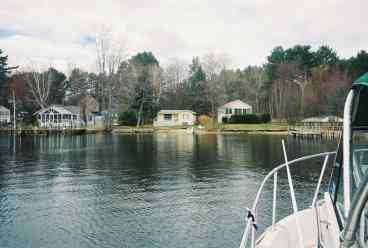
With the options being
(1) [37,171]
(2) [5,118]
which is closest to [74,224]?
(1) [37,171]

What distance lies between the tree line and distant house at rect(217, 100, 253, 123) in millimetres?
1786

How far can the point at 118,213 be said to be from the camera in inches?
577

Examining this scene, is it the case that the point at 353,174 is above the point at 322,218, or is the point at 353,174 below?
above

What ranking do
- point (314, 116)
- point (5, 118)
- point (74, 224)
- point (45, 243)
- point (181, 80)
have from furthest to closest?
point (181, 80)
point (5, 118)
point (314, 116)
point (74, 224)
point (45, 243)

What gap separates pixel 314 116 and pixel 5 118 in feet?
206

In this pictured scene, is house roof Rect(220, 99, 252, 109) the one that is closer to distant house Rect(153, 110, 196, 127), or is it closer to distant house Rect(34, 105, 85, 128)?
distant house Rect(153, 110, 196, 127)

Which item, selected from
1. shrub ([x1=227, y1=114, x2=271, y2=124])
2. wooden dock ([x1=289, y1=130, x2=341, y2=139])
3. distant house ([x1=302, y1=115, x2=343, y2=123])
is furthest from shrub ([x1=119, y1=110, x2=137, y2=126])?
wooden dock ([x1=289, y1=130, x2=341, y2=139])

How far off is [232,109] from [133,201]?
67.0 metres

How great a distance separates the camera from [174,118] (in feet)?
269

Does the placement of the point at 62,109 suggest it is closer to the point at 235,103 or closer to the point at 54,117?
the point at 54,117

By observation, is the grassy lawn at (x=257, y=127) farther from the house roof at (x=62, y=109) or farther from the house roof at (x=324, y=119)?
the house roof at (x=62, y=109)

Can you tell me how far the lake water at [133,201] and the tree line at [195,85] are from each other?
1914 inches

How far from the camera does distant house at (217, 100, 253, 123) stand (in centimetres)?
8216

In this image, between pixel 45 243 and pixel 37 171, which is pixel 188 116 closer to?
pixel 37 171
